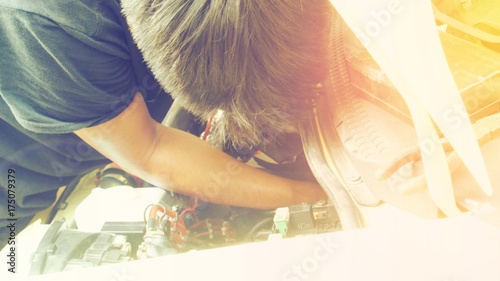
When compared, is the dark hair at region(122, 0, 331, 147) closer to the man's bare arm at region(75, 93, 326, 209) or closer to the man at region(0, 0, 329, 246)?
the man at region(0, 0, 329, 246)

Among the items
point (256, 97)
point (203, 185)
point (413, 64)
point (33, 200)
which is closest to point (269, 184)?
point (203, 185)

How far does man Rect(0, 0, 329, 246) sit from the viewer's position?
0.55 metres

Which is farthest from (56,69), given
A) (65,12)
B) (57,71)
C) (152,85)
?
(152,85)

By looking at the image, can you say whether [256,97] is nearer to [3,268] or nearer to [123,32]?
[123,32]

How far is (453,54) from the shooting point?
52cm

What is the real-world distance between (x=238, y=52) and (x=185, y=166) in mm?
→ 503

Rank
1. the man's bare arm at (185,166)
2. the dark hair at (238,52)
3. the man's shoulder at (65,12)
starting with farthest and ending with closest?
the man's bare arm at (185,166) → the man's shoulder at (65,12) → the dark hair at (238,52)

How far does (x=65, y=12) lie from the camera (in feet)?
2.15

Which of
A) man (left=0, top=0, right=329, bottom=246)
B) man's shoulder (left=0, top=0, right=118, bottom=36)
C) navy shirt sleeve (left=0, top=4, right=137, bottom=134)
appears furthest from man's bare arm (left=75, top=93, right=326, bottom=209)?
man's shoulder (left=0, top=0, right=118, bottom=36)

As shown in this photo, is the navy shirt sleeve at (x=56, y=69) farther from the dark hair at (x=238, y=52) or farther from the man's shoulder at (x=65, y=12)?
the dark hair at (x=238, y=52)

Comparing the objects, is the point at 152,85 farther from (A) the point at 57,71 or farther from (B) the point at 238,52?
(B) the point at 238,52

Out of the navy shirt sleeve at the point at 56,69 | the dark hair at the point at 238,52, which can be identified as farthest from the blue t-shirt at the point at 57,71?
the dark hair at the point at 238,52

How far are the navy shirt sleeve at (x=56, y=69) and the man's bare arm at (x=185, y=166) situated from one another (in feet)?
0.34

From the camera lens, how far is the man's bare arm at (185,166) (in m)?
0.87
